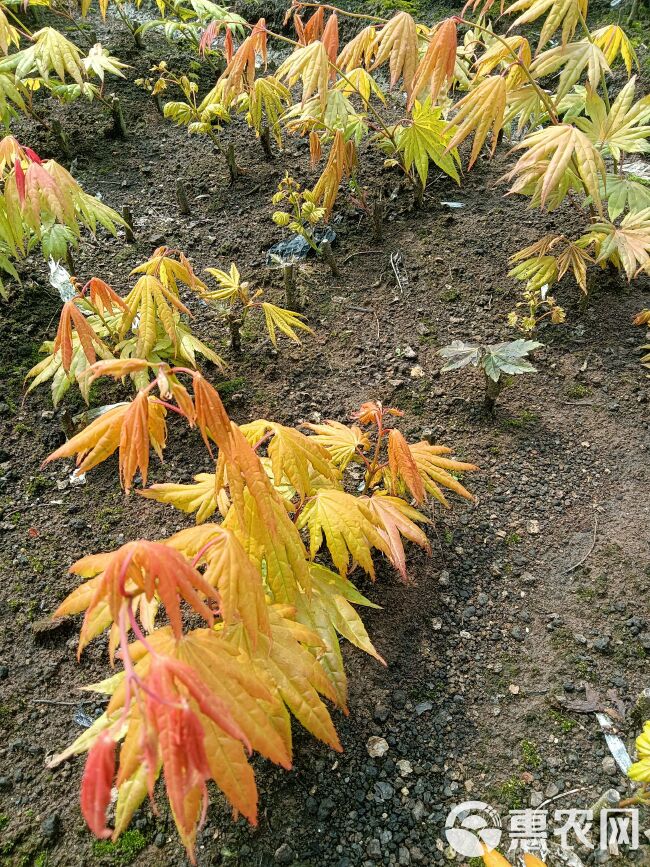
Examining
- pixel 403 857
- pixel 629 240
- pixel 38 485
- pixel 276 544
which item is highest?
pixel 629 240

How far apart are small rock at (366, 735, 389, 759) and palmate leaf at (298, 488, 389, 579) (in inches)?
18.3

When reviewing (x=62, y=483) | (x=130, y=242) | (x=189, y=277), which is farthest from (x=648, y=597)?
(x=130, y=242)

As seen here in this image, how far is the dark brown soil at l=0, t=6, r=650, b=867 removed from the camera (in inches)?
61.9

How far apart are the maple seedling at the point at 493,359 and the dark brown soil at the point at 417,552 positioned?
136mm

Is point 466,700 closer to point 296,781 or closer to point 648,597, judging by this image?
point 296,781

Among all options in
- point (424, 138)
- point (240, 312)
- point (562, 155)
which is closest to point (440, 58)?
point (562, 155)

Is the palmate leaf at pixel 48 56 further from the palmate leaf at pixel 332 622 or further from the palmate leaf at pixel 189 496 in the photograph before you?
the palmate leaf at pixel 332 622

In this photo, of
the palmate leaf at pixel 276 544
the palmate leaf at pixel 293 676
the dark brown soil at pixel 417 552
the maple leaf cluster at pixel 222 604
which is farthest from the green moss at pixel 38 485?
the palmate leaf at pixel 293 676

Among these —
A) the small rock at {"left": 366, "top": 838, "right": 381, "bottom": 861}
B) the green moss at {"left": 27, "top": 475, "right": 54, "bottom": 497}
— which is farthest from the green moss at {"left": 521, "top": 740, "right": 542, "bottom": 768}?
the green moss at {"left": 27, "top": 475, "right": 54, "bottom": 497}

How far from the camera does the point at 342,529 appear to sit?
5.18 ft

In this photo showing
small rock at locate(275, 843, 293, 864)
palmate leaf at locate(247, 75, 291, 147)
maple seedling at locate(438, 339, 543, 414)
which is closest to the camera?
small rock at locate(275, 843, 293, 864)

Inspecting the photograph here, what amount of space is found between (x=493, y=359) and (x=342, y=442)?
72 cm

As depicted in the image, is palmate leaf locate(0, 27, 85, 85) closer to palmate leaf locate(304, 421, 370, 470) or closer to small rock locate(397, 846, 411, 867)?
palmate leaf locate(304, 421, 370, 470)

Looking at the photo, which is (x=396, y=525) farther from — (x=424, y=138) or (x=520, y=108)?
(x=424, y=138)
